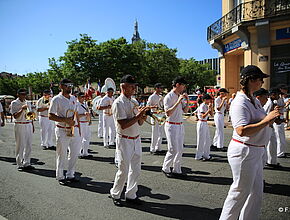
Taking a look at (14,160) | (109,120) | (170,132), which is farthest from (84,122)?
(170,132)

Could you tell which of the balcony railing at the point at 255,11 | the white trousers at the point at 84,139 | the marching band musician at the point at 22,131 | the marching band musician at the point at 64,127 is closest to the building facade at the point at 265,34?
the balcony railing at the point at 255,11

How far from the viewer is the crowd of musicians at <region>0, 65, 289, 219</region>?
2812 millimetres

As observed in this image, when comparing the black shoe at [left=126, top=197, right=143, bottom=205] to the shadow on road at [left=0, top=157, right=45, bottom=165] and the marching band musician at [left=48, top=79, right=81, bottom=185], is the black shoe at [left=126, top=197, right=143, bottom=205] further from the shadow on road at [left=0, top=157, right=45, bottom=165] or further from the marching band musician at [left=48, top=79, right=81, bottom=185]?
the shadow on road at [left=0, top=157, right=45, bottom=165]

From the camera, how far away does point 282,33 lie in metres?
14.9

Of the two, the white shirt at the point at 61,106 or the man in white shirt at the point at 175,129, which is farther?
the man in white shirt at the point at 175,129

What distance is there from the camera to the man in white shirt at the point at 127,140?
3.90 metres

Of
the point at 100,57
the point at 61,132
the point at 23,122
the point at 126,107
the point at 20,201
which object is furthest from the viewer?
the point at 100,57

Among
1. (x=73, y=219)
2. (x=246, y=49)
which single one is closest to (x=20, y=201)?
(x=73, y=219)

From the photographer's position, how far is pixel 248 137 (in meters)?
2.82

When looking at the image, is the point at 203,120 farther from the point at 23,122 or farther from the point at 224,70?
the point at 224,70

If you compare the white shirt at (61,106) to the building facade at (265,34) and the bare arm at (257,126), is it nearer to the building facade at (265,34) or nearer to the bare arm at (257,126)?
the bare arm at (257,126)

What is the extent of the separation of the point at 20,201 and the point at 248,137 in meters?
4.20

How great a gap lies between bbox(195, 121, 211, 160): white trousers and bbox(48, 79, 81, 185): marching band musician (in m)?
3.63

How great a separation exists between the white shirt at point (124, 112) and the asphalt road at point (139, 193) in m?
1.34
